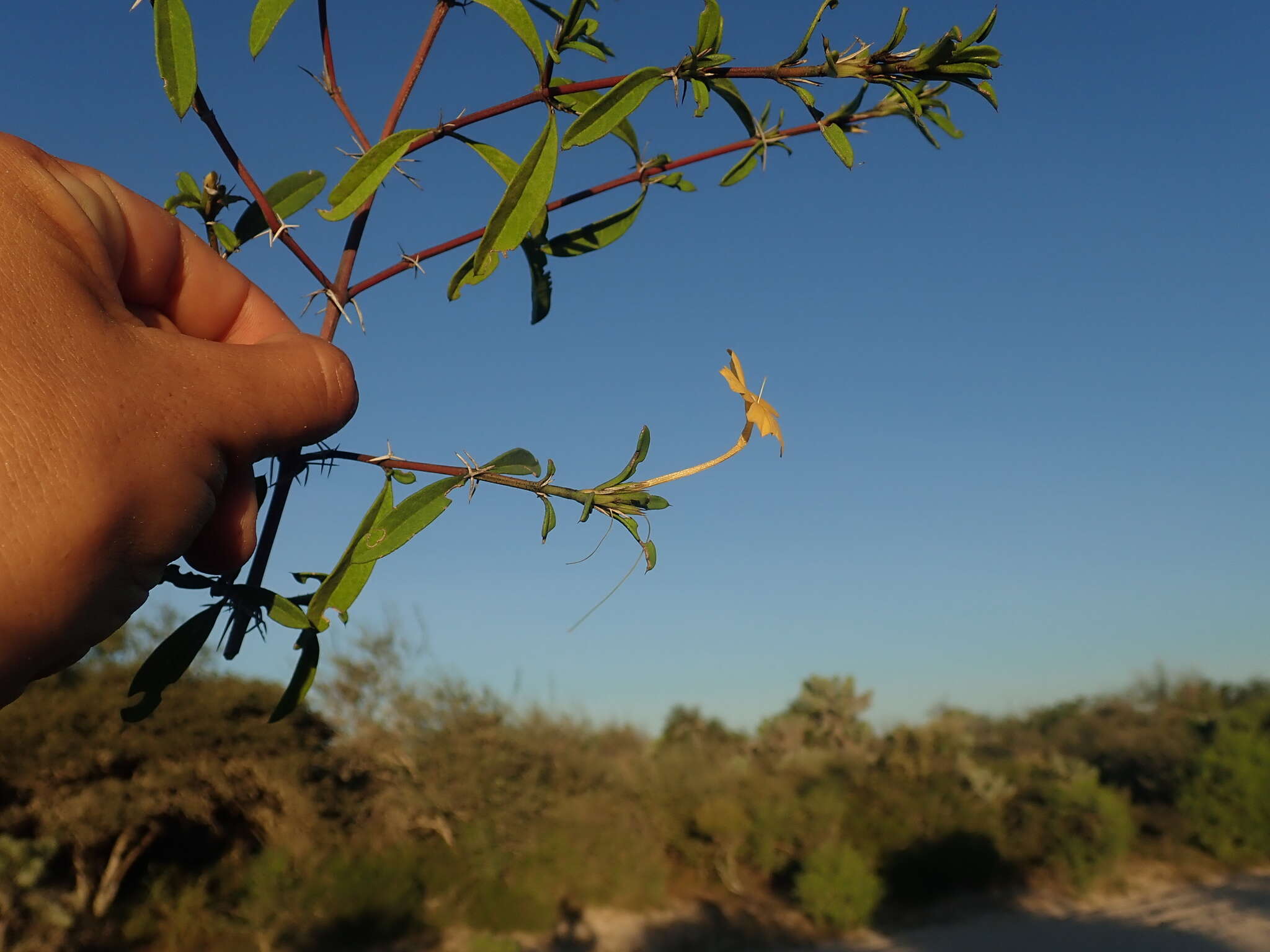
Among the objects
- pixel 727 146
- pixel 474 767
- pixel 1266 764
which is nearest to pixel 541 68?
pixel 727 146

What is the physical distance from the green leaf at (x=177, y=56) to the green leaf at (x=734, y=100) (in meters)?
0.37

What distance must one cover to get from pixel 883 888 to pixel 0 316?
36.8ft

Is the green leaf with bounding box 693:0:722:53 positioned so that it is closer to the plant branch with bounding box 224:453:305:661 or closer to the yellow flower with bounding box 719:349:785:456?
the yellow flower with bounding box 719:349:785:456

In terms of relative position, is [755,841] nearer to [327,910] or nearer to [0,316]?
[327,910]

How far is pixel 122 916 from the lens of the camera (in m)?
7.63

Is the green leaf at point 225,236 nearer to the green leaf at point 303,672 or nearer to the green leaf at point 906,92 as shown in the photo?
the green leaf at point 303,672

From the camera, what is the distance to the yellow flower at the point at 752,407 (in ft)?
2.09

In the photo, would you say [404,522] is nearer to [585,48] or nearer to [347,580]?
[347,580]

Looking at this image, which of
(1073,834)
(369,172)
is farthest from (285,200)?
(1073,834)

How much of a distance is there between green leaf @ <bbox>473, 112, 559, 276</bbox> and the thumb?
154 millimetres

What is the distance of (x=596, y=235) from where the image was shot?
0.84m

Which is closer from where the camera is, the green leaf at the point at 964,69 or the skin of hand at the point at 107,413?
the skin of hand at the point at 107,413

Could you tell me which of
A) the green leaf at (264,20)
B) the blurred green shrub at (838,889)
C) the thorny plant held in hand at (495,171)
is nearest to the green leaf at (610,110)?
the thorny plant held in hand at (495,171)

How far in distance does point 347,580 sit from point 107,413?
0.68ft
